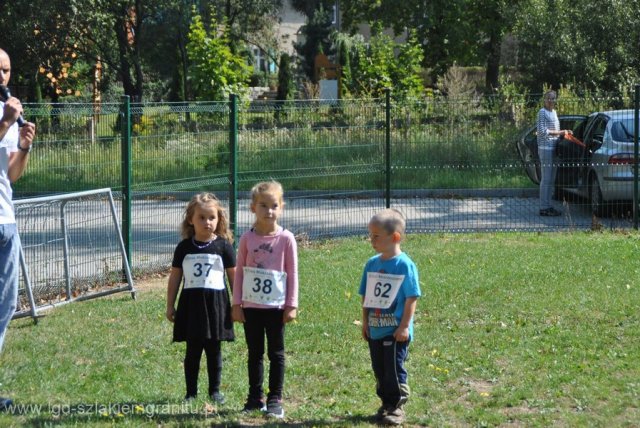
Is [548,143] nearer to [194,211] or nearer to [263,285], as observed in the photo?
[194,211]

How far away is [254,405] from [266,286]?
78 centimetres

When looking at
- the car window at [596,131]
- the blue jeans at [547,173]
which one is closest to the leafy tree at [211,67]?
the blue jeans at [547,173]

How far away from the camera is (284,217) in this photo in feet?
48.0

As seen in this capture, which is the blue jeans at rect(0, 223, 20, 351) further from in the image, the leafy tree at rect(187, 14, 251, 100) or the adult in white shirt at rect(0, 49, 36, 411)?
the leafy tree at rect(187, 14, 251, 100)

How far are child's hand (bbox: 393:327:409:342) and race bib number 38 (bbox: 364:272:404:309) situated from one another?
168mm

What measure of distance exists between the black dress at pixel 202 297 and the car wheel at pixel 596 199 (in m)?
9.84

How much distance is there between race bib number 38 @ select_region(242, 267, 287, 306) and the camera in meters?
6.34

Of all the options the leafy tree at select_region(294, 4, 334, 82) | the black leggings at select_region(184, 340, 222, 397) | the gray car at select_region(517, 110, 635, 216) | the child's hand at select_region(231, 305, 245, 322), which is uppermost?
the leafy tree at select_region(294, 4, 334, 82)

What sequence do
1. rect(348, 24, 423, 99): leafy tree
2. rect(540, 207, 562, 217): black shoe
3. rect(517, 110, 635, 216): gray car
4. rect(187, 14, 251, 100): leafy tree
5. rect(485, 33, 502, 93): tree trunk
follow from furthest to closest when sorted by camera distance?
rect(485, 33, 502, 93): tree trunk < rect(348, 24, 423, 99): leafy tree < rect(187, 14, 251, 100): leafy tree < rect(540, 207, 562, 217): black shoe < rect(517, 110, 635, 216): gray car

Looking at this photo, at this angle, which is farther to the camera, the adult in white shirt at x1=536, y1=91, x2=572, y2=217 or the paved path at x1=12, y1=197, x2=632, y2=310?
the adult in white shirt at x1=536, y1=91, x2=572, y2=217

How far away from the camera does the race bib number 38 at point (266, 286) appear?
6.34 metres

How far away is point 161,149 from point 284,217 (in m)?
3.40

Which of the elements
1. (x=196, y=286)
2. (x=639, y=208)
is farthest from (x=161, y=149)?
(x=639, y=208)

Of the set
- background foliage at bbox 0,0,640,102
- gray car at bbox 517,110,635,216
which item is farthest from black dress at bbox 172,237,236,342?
background foliage at bbox 0,0,640,102
